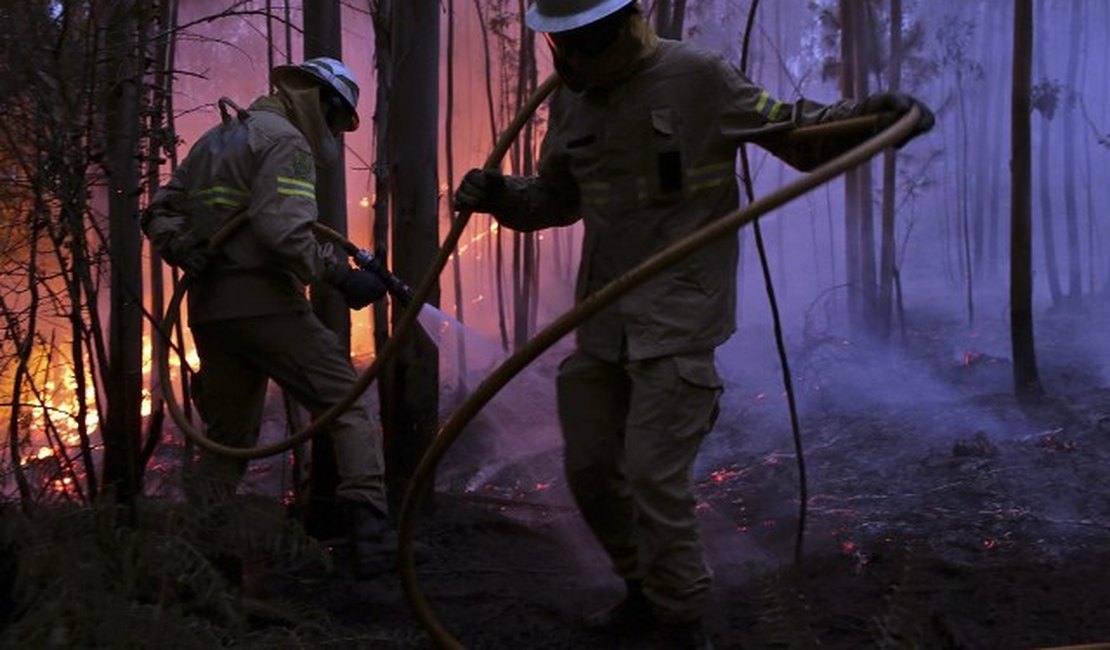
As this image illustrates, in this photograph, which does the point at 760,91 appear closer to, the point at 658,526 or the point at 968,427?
the point at 658,526

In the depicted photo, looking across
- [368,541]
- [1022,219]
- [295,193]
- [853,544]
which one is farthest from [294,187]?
[1022,219]

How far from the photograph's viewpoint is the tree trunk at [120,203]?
338cm

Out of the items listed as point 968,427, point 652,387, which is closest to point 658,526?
point 652,387

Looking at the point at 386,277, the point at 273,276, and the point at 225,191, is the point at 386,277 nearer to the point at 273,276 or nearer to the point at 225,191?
the point at 273,276

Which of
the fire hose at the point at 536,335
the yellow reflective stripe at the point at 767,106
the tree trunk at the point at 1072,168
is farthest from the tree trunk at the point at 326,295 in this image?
the tree trunk at the point at 1072,168

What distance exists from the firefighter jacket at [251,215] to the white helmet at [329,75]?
4.7 inches

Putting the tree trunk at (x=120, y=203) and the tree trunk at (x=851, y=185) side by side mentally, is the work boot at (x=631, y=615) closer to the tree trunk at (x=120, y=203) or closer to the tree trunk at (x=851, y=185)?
the tree trunk at (x=120, y=203)

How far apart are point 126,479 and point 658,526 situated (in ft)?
5.18

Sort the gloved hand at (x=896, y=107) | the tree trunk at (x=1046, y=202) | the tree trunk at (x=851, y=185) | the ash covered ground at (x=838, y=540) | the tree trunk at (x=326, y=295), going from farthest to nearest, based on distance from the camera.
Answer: the tree trunk at (x=1046, y=202) → the tree trunk at (x=851, y=185) → the tree trunk at (x=326, y=295) → the ash covered ground at (x=838, y=540) → the gloved hand at (x=896, y=107)

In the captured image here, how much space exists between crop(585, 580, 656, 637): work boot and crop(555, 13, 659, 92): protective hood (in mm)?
1500

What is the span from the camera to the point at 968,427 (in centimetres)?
772

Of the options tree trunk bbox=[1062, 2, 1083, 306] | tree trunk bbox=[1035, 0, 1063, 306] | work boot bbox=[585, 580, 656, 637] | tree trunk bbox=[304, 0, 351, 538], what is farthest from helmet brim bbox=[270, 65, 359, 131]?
tree trunk bbox=[1035, 0, 1063, 306]

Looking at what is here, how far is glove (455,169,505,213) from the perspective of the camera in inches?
136

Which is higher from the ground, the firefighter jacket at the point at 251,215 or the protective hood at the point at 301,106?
the protective hood at the point at 301,106
